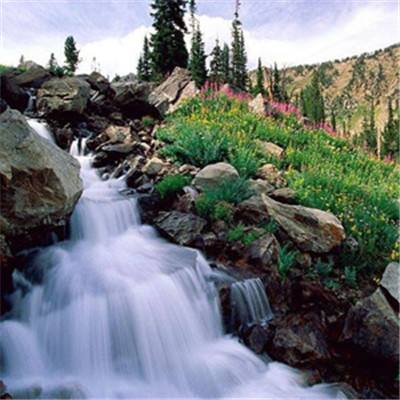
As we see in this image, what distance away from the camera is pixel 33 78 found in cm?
1336

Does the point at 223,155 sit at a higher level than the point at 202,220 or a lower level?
higher

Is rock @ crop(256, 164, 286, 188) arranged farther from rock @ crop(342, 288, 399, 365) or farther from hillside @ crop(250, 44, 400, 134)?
hillside @ crop(250, 44, 400, 134)

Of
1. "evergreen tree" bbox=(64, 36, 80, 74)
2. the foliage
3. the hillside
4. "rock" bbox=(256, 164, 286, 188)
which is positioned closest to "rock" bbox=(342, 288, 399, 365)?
the foliage

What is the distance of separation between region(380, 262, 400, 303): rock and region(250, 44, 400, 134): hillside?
99820mm

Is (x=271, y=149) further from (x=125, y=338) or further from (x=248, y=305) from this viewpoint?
(x=125, y=338)

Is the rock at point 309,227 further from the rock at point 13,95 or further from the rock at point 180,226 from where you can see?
the rock at point 13,95

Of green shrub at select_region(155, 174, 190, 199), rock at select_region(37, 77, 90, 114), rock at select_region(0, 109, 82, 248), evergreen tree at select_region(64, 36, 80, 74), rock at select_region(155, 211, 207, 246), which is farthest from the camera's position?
evergreen tree at select_region(64, 36, 80, 74)

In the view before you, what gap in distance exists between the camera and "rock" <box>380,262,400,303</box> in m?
5.72

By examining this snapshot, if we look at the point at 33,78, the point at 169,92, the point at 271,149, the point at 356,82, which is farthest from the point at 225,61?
the point at 356,82

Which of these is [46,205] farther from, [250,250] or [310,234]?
[310,234]

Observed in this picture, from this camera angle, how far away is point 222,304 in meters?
5.78

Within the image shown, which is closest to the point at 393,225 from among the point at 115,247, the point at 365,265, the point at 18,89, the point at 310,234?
the point at 365,265

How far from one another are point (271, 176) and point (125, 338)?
4.66 meters

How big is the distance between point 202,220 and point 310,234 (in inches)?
64.0
